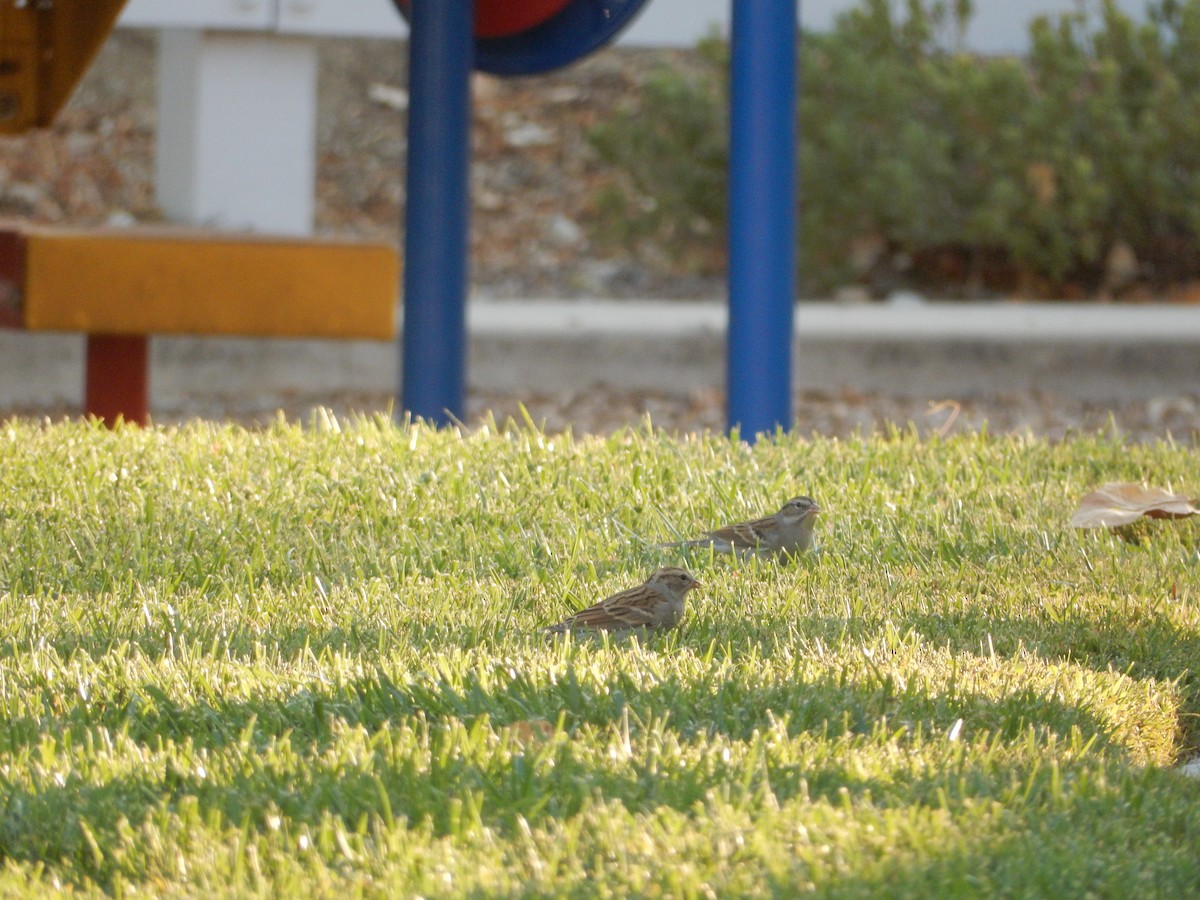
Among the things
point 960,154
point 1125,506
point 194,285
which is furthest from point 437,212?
point 960,154

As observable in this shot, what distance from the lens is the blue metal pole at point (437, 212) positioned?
677 cm

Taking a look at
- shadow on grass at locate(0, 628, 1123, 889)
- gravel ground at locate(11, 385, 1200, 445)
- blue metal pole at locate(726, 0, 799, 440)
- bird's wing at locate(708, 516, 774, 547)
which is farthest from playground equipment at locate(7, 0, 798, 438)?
shadow on grass at locate(0, 628, 1123, 889)

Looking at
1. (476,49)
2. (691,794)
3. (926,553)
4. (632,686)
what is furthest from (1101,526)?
(476,49)

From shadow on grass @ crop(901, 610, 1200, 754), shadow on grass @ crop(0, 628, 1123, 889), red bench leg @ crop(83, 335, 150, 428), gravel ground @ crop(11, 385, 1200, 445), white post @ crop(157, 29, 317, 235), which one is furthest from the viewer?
white post @ crop(157, 29, 317, 235)

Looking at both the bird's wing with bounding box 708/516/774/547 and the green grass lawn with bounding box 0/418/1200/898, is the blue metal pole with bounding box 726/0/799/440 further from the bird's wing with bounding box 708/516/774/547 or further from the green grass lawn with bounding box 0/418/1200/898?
the bird's wing with bounding box 708/516/774/547

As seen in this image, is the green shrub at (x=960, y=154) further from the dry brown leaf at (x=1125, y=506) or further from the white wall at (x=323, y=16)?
the dry brown leaf at (x=1125, y=506)

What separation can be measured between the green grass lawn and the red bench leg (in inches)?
68.4

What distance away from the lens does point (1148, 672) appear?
358cm

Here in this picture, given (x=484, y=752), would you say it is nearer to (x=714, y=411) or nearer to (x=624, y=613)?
(x=624, y=613)

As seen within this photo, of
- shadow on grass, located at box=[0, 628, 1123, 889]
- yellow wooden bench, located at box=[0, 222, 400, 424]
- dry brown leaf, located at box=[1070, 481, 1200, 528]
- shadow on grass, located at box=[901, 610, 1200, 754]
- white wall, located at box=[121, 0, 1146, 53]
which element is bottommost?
shadow on grass, located at box=[0, 628, 1123, 889]

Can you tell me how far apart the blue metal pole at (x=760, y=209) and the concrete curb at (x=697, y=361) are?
3.55 meters

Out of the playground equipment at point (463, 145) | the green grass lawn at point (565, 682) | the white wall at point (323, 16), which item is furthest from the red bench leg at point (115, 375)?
the white wall at point (323, 16)

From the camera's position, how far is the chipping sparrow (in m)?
4.31

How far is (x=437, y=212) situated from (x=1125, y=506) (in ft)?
10.2
